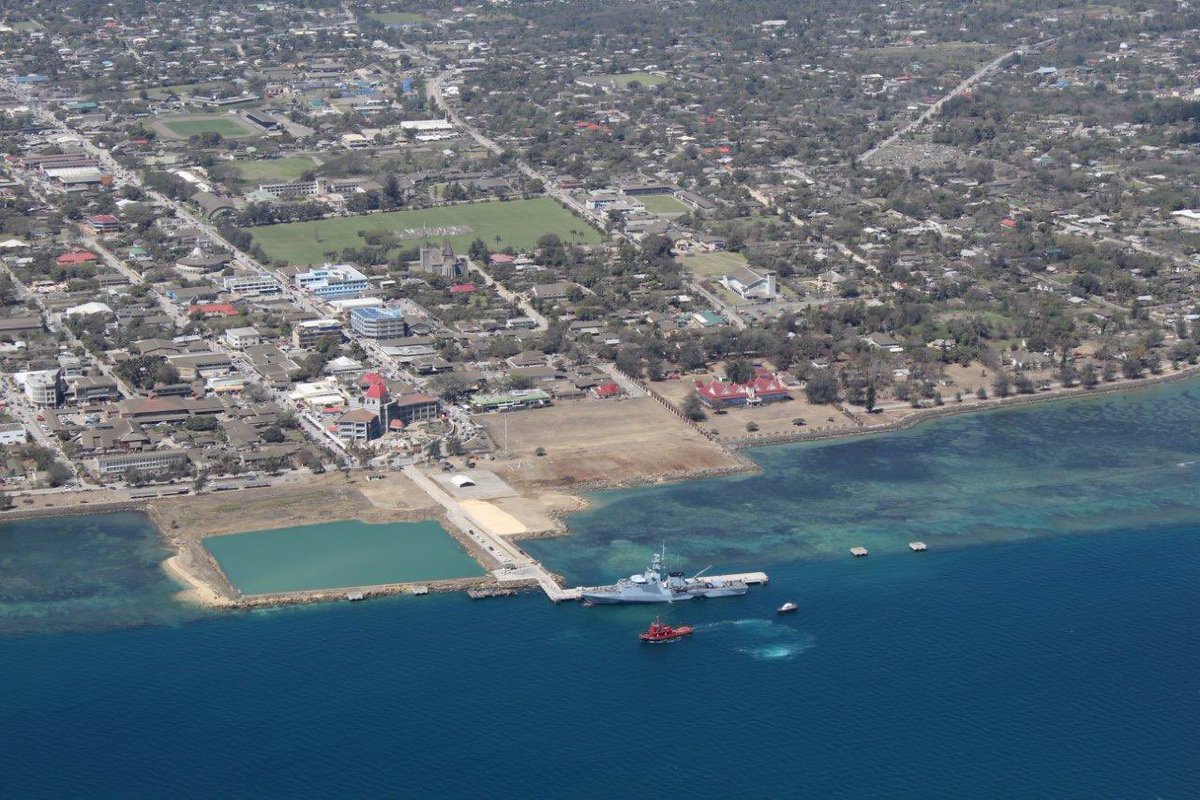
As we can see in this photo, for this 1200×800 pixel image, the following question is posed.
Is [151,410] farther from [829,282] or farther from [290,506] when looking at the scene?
[829,282]

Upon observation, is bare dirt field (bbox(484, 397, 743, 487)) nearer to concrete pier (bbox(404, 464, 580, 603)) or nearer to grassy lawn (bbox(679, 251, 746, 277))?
concrete pier (bbox(404, 464, 580, 603))

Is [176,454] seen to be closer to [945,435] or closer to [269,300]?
[269,300]

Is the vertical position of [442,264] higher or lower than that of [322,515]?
higher

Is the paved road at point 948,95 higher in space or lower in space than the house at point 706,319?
higher

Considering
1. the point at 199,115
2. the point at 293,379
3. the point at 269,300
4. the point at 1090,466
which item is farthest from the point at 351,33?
the point at 1090,466

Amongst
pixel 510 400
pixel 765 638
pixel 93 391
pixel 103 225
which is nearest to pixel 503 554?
pixel 765 638

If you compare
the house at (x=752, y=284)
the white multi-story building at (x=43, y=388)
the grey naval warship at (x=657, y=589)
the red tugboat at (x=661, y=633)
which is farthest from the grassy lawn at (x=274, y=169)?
the red tugboat at (x=661, y=633)

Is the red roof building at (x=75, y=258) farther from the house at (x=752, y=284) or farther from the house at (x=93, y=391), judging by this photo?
the house at (x=752, y=284)
